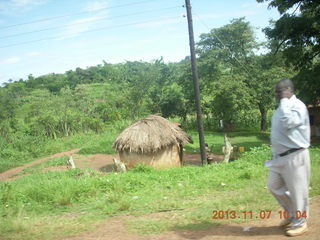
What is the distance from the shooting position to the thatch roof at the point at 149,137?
13.2 m

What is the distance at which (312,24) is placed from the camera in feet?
45.0

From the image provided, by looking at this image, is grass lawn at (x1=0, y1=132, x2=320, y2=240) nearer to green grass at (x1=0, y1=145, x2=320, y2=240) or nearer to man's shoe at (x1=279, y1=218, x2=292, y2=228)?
green grass at (x1=0, y1=145, x2=320, y2=240)

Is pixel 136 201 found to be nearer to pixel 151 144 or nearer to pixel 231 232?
pixel 231 232

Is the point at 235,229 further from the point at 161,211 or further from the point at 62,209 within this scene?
the point at 62,209

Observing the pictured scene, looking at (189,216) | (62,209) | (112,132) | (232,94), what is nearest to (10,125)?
(112,132)

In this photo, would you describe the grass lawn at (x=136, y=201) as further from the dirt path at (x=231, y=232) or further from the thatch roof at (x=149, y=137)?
the thatch roof at (x=149, y=137)

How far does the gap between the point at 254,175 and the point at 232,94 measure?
55.8 feet

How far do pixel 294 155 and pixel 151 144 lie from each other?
9.65 m

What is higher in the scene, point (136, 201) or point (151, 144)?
point (151, 144)

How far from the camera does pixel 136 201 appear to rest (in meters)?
6.31
